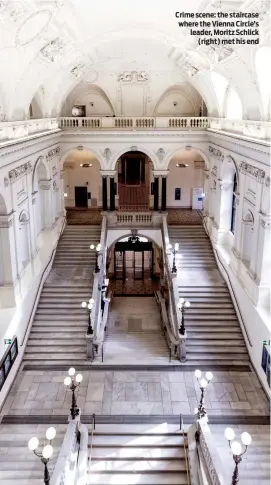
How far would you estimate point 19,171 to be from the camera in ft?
48.2

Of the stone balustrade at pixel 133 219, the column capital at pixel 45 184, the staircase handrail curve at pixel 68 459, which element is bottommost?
the staircase handrail curve at pixel 68 459

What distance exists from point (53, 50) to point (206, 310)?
1105cm

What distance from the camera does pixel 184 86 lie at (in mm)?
22344

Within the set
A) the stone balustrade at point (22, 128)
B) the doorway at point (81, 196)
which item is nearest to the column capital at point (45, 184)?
the stone balustrade at point (22, 128)

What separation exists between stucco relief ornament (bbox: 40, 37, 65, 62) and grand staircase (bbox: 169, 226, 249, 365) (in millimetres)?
10235

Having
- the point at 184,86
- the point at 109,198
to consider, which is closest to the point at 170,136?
the point at 184,86

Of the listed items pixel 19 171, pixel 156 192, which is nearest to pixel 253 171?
pixel 19 171

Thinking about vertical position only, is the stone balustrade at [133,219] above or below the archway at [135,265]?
above

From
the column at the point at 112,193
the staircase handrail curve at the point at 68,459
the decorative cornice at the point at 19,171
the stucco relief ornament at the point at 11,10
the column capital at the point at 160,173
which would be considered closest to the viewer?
the stucco relief ornament at the point at 11,10

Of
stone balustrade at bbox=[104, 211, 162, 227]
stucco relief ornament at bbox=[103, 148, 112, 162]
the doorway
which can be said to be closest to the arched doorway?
the doorway

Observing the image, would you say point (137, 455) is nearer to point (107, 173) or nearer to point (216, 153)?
point (216, 153)

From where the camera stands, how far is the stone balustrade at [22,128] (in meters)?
13.1

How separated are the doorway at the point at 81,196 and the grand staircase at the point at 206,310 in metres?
7.35

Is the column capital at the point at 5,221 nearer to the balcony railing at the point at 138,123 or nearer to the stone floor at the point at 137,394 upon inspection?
the stone floor at the point at 137,394
